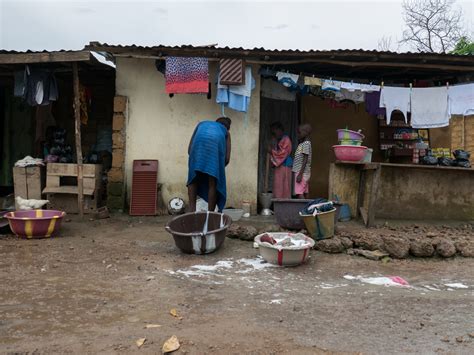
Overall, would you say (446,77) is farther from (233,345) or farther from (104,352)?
(104,352)

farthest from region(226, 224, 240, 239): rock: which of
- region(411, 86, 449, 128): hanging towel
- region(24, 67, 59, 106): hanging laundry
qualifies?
region(24, 67, 59, 106): hanging laundry

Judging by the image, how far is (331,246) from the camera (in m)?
5.55

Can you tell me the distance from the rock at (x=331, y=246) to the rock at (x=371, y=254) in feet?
0.69

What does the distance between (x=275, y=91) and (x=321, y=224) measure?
370 cm

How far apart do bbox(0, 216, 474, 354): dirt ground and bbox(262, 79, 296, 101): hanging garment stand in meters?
3.68

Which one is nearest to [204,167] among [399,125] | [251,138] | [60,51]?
[251,138]

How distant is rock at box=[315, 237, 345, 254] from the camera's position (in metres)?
5.55

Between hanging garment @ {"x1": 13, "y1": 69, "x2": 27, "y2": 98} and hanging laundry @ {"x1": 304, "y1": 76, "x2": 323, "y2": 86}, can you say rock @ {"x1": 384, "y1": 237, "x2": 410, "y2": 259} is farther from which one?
hanging garment @ {"x1": 13, "y1": 69, "x2": 27, "y2": 98}

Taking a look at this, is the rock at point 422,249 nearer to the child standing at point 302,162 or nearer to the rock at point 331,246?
the rock at point 331,246

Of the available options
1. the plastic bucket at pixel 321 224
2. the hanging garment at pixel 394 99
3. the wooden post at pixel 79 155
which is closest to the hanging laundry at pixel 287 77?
the hanging garment at pixel 394 99

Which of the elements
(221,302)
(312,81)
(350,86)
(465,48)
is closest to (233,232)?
(221,302)

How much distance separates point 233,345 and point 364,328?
3.48ft

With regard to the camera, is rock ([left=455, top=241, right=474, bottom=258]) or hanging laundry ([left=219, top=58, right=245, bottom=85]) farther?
hanging laundry ([left=219, top=58, right=245, bottom=85])

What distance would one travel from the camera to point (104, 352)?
278 centimetres
